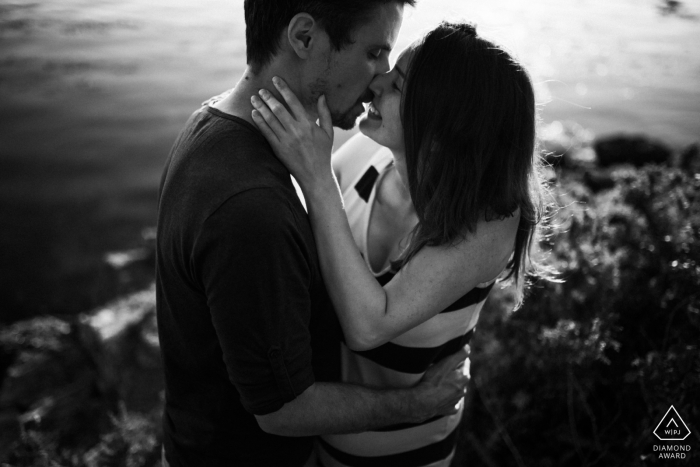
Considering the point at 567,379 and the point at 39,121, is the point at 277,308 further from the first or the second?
the point at 39,121

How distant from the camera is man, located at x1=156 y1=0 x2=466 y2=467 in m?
1.34

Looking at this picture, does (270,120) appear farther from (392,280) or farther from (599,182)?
(599,182)

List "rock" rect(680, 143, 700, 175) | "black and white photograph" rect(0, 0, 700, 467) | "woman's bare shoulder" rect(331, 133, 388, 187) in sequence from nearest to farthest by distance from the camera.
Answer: "black and white photograph" rect(0, 0, 700, 467)
"woman's bare shoulder" rect(331, 133, 388, 187)
"rock" rect(680, 143, 700, 175)

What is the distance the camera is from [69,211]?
7.59 metres

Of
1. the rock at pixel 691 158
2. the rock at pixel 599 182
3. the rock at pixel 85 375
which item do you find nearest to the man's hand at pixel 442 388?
the rock at pixel 85 375

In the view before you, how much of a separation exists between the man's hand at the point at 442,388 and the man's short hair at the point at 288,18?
1310 millimetres

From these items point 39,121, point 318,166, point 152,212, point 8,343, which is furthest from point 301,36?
point 39,121

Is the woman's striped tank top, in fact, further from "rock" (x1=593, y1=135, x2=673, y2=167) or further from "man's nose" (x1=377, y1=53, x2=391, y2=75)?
"rock" (x1=593, y1=135, x2=673, y2=167)

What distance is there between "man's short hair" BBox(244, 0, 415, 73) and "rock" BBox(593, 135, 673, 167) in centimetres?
567

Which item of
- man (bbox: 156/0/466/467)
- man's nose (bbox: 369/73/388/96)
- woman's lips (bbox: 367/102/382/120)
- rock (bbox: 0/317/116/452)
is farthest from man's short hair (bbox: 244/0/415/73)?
rock (bbox: 0/317/116/452)

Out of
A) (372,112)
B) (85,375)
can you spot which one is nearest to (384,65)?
(372,112)

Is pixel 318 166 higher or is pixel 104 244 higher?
pixel 318 166

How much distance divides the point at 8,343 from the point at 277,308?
18.0 ft

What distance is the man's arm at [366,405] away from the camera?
5.03 ft
